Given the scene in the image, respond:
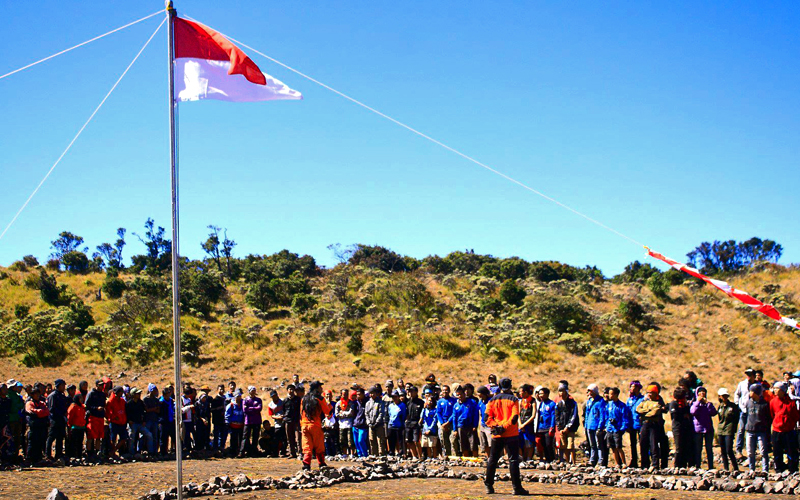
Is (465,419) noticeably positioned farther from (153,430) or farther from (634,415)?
(153,430)

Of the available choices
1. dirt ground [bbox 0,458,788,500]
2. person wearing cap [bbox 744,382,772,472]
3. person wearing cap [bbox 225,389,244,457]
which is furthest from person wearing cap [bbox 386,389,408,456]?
person wearing cap [bbox 744,382,772,472]

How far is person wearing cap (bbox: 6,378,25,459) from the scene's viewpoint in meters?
14.9

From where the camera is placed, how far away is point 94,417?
16.3 m

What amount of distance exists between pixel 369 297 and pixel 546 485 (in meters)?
33.9

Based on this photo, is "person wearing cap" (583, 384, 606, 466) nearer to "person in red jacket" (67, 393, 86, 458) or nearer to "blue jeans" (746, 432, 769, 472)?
"blue jeans" (746, 432, 769, 472)

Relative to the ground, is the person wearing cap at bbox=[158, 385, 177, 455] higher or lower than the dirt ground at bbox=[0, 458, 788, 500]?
higher

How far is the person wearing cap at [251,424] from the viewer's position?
1828 cm

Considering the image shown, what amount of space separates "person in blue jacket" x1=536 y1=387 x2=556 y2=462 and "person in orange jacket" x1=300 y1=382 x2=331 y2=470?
15.9ft

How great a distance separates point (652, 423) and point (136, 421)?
11.8 m

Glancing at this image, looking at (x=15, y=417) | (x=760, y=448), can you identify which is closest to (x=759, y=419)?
(x=760, y=448)

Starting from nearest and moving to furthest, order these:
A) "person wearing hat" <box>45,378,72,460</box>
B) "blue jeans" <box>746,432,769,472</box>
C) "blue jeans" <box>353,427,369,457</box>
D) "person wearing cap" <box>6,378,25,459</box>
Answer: "blue jeans" <box>746,432,769,472</box> < "person wearing cap" <box>6,378,25,459</box> < "person wearing hat" <box>45,378,72,460</box> < "blue jeans" <box>353,427,369,457</box>

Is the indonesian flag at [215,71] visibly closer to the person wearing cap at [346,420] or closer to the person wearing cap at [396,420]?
the person wearing cap at [396,420]

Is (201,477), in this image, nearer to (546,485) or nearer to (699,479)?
(546,485)

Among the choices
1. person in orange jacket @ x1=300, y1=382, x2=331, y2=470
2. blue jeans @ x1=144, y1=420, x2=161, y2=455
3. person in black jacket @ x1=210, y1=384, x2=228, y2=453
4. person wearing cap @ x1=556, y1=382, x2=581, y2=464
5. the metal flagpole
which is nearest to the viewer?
the metal flagpole
